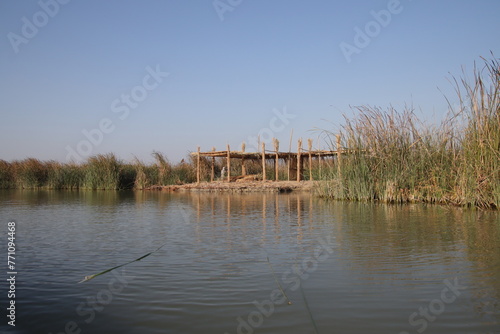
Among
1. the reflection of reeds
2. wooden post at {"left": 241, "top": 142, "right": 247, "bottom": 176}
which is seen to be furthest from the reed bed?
the reflection of reeds

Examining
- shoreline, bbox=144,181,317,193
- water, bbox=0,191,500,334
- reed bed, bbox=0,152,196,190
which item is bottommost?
water, bbox=0,191,500,334

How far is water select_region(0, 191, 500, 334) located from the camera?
3.36 meters

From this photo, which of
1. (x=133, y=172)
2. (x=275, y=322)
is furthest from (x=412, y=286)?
(x=133, y=172)

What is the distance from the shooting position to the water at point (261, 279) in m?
3.36

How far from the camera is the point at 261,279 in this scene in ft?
14.8

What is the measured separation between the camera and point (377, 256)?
5609mm

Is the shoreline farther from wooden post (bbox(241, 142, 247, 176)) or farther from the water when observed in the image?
the water

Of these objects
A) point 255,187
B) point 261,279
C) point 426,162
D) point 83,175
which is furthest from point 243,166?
point 261,279

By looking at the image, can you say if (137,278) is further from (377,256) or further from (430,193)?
(430,193)

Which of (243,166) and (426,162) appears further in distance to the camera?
(243,166)

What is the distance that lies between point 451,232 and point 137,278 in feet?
17.3

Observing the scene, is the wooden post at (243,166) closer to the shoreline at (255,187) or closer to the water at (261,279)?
the shoreline at (255,187)

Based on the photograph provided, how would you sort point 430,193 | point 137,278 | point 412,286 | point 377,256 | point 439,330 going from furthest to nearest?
point 430,193
point 377,256
point 137,278
point 412,286
point 439,330

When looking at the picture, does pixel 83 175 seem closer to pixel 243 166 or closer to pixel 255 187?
pixel 243 166
